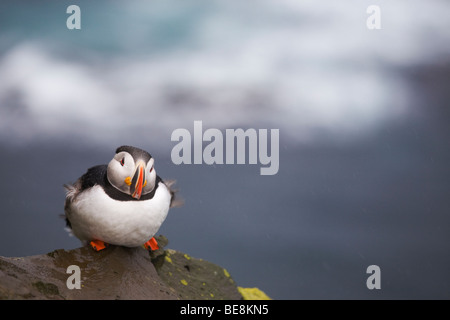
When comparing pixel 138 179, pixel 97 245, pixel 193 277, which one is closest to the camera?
pixel 138 179

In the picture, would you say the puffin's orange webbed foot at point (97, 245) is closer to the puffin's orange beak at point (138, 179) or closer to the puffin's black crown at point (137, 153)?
the puffin's orange beak at point (138, 179)

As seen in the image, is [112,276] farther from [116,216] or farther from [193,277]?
[193,277]

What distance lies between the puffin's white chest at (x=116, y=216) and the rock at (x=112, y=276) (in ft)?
0.67

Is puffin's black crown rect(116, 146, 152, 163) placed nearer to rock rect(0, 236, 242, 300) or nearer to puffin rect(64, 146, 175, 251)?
puffin rect(64, 146, 175, 251)

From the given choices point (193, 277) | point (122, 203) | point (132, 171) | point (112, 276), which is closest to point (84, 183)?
point (122, 203)

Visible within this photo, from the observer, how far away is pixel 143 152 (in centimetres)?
375

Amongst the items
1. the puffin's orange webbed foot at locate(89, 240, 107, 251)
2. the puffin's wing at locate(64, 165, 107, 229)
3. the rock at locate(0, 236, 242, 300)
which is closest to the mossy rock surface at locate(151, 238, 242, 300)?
the rock at locate(0, 236, 242, 300)

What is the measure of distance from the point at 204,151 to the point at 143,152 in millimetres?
1200

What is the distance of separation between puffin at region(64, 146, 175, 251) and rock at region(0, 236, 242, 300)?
7.1 inches

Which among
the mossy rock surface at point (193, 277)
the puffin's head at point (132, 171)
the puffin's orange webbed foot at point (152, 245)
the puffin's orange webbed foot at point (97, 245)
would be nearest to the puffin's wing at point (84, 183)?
the puffin's head at point (132, 171)

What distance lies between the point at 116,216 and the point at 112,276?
0.53 m

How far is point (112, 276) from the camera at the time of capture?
3.86m
